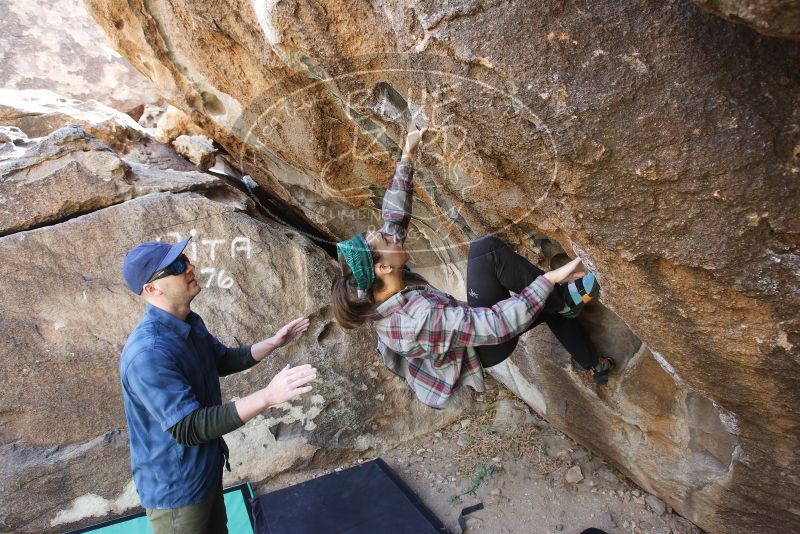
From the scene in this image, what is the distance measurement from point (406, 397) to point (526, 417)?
0.92 meters

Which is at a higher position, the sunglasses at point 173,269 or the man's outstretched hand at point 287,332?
the sunglasses at point 173,269

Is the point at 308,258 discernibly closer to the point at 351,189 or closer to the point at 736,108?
the point at 351,189

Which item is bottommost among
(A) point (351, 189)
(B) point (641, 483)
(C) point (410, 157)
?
(B) point (641, 483)

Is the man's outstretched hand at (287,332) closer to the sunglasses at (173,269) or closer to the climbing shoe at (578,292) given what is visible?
the sunglasses at (173,269)

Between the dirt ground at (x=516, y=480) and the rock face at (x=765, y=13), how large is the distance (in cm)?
277

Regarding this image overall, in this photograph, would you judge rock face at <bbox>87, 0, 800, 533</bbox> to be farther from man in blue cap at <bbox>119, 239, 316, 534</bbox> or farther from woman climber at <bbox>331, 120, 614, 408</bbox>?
man in blue cap at <bbox>119, 239, 316, 534</bbox>

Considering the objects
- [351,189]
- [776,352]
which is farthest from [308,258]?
[776,352]

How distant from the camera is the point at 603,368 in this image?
2.78 meters

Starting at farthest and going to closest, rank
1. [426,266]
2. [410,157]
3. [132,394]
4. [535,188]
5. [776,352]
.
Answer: [426,266], [410,157], [132,394], [535,188], [776,352]

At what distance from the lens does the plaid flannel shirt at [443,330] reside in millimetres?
1957

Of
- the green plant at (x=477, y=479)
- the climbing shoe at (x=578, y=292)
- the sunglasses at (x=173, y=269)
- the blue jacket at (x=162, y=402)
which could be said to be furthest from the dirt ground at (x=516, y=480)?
the sunglasses at (x=173, y=269)

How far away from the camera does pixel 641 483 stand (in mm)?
3080

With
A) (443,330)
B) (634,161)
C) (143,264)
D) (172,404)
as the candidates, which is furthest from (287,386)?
(634,161)

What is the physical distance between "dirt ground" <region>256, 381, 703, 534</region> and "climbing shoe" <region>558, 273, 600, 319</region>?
152cm
